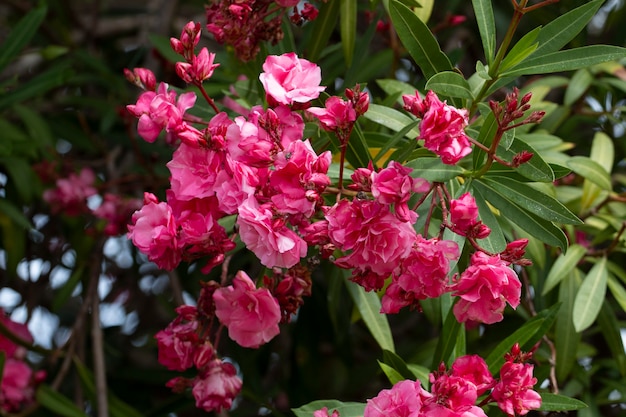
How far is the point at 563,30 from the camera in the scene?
120cm

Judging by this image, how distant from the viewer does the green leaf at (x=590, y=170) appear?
1604 mm

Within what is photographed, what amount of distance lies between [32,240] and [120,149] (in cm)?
44

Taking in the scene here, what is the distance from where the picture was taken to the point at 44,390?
1.96 metres

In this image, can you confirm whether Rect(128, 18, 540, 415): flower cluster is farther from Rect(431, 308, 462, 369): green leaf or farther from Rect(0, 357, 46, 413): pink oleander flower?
Rect(0, 357, 46, 413): pink oleander flower

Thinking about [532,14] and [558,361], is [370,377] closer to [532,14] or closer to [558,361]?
[558,361]

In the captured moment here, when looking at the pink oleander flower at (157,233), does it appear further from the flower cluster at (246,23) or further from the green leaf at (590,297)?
the green leaf at (590,297)

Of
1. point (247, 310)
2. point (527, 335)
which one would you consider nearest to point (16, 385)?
point (247, 310)

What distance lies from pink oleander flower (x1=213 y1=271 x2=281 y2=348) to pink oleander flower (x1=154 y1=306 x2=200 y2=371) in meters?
0.07

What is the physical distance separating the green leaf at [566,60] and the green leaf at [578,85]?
0.80 metres

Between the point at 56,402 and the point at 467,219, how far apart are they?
1262 millimetres

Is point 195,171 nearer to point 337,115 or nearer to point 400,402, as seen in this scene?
point 337,115

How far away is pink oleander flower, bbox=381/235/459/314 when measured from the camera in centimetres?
103

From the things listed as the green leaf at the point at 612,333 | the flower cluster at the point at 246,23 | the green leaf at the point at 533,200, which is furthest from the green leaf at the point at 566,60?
the green leaf at the point at 612,333

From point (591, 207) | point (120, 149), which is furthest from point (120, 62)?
point (591, 207)
